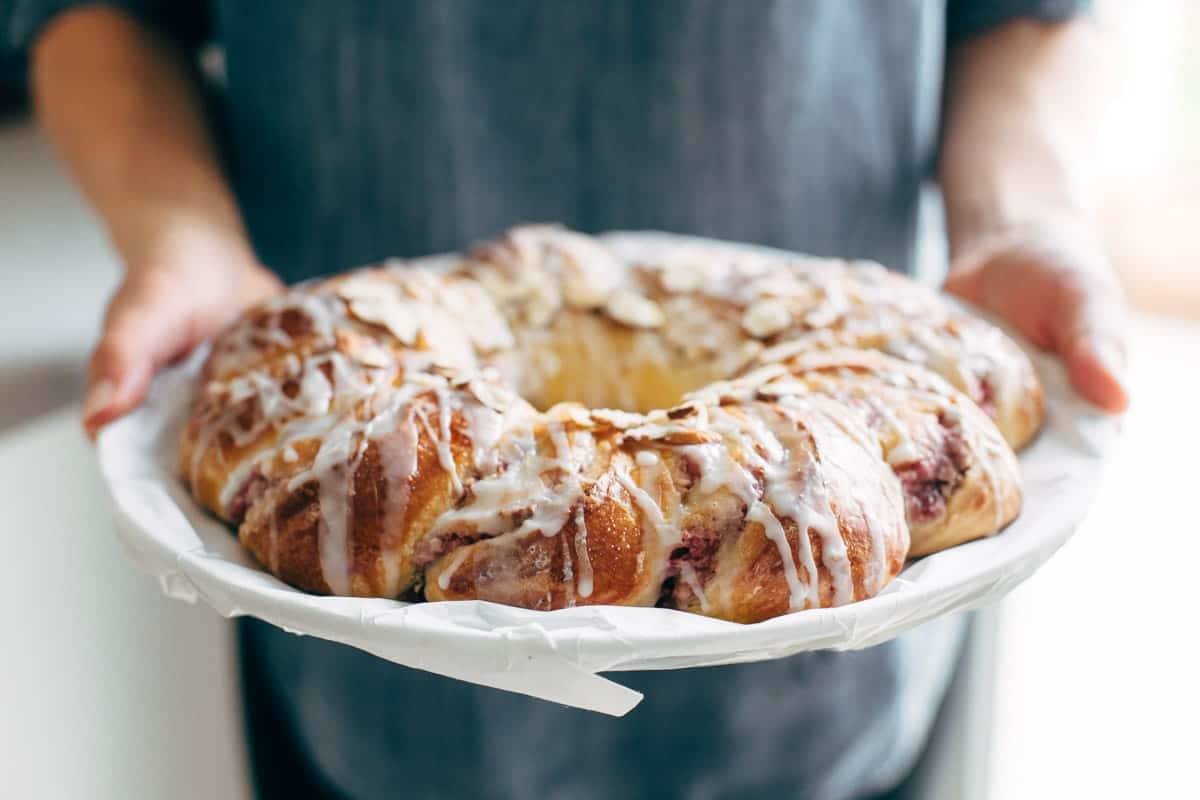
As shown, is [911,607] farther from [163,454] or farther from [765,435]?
[163,454]

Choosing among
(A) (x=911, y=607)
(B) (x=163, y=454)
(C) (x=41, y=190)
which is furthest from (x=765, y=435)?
(C) (x=41, y=190)

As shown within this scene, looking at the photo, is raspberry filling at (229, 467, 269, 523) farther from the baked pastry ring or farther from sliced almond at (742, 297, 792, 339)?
sliced almond at (742, 297, 792, 339)

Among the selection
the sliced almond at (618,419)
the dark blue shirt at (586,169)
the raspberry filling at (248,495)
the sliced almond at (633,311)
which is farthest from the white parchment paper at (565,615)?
the dark blue shirt at (586,169)

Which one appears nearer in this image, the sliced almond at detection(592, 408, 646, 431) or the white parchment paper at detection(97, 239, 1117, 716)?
the white parchment paper at detection(97, 239, 1117, 716)

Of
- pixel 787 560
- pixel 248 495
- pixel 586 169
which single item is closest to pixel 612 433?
pixel 787 560

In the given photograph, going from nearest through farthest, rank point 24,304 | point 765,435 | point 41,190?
point 765,435 → point 24,304 → point 41,190

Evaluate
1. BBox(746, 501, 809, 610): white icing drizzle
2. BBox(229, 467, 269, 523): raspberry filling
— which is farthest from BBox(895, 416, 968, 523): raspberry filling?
BBox(229, 467, 269, 523): raspberry filling

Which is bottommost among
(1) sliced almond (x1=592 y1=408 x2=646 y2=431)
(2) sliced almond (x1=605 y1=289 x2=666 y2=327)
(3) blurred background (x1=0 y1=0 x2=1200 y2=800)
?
(3) blurred background (x1=0 y1=0 x2=1200 y2=800)
